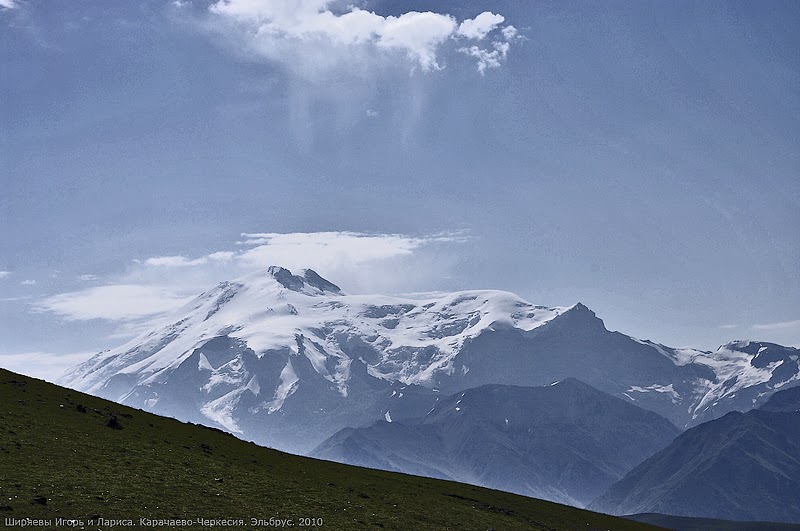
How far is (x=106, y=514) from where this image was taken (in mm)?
56031

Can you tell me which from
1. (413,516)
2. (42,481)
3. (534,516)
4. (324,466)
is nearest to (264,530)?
(42,481)

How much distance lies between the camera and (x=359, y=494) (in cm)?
8331

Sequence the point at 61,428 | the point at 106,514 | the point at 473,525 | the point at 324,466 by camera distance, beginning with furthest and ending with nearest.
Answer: the point at 324,466, the point at 473,525, the point at 61,428, the point at 106,514

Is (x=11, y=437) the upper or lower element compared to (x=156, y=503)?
upper

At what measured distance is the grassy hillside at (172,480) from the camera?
59.1m

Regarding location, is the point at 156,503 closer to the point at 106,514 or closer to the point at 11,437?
the point at 106,514

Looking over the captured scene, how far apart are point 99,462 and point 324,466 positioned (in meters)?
35.9

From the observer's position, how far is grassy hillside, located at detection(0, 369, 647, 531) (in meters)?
59.1

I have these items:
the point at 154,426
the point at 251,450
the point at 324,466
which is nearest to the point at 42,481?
the point at 154,426

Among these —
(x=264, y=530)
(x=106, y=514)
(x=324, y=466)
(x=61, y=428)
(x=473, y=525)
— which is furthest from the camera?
(x=324, y=466)

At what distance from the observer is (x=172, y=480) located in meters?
68.1

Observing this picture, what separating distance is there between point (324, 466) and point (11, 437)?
3966cm

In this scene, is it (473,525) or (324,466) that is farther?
(324,466)

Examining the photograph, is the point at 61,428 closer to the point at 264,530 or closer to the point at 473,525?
the point at 264,530
